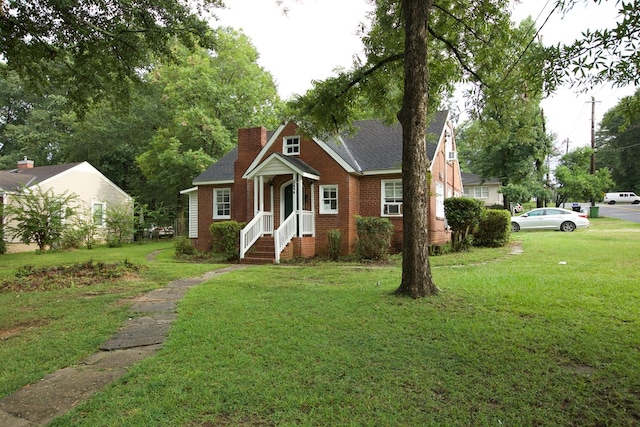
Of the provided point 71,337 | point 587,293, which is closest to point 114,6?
point 71,337

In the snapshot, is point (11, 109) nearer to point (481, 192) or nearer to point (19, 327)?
point (19, 327)

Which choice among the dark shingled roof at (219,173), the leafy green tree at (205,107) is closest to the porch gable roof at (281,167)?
the dark shingled roof at (219,173)

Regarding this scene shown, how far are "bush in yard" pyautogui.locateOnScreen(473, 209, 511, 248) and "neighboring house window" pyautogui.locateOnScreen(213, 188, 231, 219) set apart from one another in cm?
1102

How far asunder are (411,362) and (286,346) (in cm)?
145

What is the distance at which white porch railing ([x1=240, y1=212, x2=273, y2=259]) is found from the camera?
13727 mm

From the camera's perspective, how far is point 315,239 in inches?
586

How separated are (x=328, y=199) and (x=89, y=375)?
1161cm

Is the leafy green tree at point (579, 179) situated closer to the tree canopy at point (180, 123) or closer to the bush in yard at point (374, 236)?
the tree canopy at point (180, 123)

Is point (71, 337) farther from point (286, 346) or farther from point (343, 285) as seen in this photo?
point (343, 285)

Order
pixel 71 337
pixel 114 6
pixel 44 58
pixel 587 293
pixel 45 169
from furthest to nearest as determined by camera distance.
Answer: pixel 45 169 < pixel 44 58 < pixel 114 6 < pixel 587 293 < pixel 71 337

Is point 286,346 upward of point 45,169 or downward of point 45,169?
downward

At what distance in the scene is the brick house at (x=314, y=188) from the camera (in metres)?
14.1

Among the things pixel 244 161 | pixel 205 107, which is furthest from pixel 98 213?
pixel 244 161

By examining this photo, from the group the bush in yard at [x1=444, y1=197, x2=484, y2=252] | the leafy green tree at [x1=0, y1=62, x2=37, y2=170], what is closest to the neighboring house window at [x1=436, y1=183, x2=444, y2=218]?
the bush in yard at [x1=444, y1=197, x2=484, y2=252]
